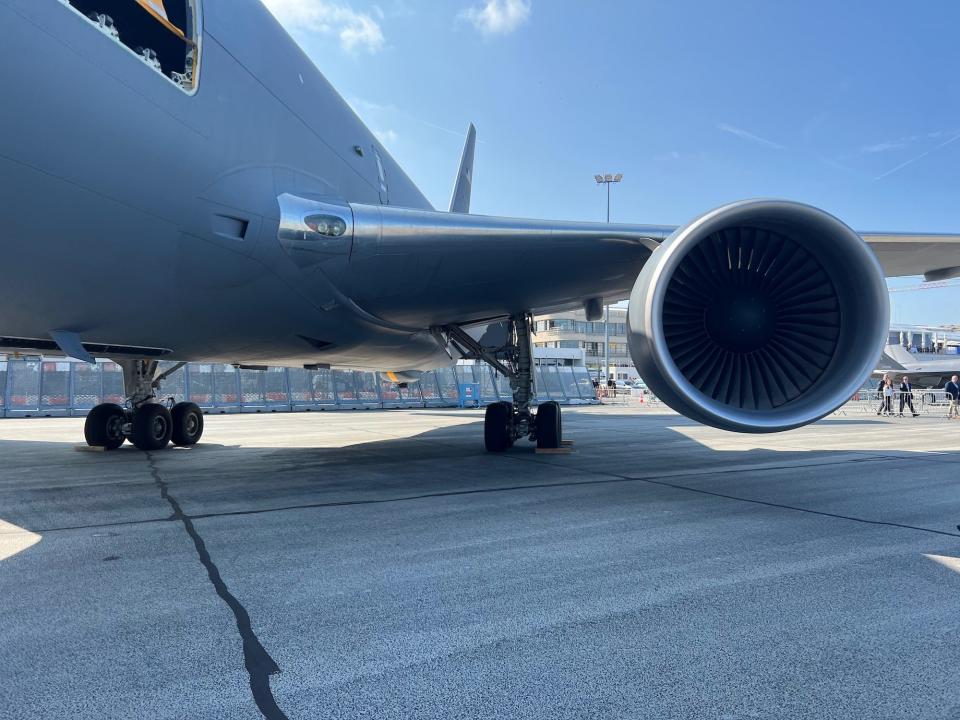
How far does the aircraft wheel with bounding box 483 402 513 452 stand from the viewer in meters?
9.45

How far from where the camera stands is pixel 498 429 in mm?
9445

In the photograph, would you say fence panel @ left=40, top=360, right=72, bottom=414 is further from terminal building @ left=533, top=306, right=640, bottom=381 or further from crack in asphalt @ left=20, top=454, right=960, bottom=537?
terminal building @ left=533, top=306, right=640, bottom=381

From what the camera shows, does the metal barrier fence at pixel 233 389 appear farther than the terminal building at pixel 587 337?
No

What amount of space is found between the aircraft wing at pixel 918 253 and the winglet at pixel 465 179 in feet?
30.7

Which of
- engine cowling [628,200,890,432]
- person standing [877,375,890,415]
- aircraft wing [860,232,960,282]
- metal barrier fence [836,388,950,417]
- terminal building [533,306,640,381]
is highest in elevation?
terminal building [533,306,640,381]

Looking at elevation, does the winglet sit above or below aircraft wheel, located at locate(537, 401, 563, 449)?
above

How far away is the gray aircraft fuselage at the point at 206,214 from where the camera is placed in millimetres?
3469

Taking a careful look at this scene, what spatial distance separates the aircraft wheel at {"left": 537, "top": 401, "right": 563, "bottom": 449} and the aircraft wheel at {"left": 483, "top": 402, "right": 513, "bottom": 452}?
442 mm

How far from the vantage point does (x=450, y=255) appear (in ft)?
18.1

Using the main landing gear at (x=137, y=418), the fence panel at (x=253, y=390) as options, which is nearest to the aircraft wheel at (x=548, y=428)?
the main landing gear at (x=137, y=418)

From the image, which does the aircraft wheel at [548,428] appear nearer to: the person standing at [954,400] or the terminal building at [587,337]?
the person standing at [954,400]

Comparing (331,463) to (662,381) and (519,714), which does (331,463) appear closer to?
(662,381)

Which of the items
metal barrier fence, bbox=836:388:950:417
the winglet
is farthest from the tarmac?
metal barrier fence, bbox=836:388:950:417

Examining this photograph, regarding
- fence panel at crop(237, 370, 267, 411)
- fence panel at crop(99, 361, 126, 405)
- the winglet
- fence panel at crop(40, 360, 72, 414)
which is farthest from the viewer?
fence panel at crop(237, 370, 267, 411)
